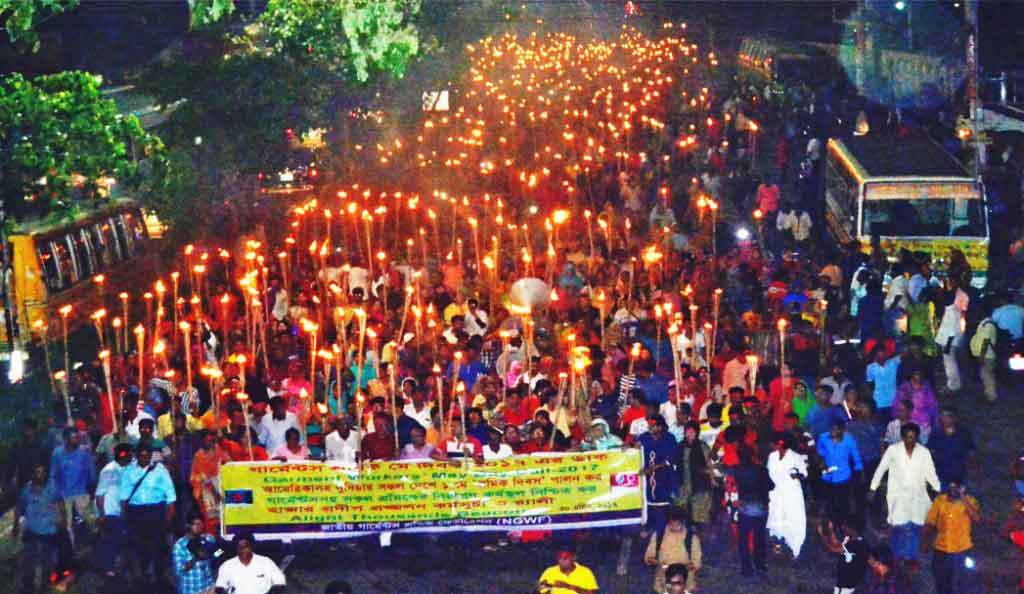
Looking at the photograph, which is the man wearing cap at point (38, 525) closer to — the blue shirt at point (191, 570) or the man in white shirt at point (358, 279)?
the blue shirt at point (191, 570)

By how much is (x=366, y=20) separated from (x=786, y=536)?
1105 centimetres

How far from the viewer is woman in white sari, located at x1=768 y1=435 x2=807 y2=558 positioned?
12688 mm

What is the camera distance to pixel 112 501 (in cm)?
1286

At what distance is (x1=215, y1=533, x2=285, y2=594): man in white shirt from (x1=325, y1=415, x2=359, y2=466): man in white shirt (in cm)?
252

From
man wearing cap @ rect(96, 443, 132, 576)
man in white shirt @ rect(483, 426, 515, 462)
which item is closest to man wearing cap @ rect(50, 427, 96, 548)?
man wearing cap @ rect(96, 443, 132, 576)

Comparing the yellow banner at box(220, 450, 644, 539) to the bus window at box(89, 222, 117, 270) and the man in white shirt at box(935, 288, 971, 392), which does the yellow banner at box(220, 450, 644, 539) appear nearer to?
the man in white shirt at box(935, 288, 971, 392)

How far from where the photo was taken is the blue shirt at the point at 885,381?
48.9 ft

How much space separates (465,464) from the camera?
42.2ft

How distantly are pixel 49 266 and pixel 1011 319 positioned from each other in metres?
13.8

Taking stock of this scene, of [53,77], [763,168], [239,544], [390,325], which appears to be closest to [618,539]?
[239,544]

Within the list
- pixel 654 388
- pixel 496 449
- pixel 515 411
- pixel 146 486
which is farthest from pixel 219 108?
pixel 496 449

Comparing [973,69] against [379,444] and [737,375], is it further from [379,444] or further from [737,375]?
[379,444]

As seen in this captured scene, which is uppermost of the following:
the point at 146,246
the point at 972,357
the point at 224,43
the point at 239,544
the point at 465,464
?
the point at 224,43

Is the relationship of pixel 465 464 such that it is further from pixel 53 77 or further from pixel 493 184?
pixel 493 184
